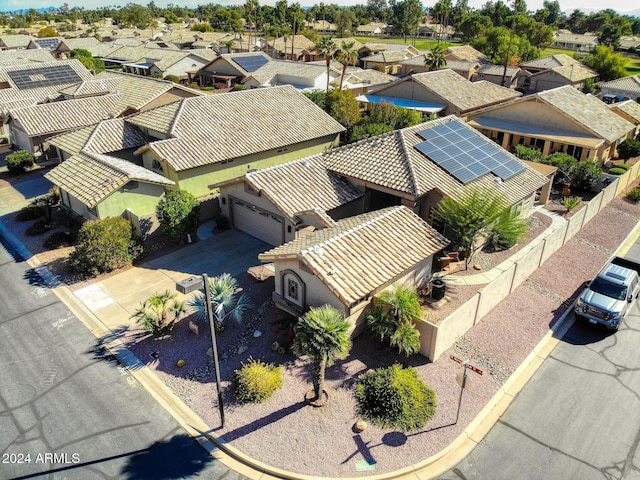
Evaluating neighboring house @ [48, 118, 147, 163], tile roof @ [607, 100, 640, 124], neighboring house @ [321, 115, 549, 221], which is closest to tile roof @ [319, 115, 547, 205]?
neighboring house @ [321, 115, 549, 221]

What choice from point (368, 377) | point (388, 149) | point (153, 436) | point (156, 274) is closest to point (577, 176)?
point (388, 149)

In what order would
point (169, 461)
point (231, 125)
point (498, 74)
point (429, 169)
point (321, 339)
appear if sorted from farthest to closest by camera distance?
point (498, 74) → point (231, 125) → point (429, 169) → point (321, 339) → point (169, 461)

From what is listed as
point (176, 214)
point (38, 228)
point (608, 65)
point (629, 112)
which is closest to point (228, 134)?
point (176, 214)

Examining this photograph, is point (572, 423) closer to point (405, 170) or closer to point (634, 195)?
point (405, 170)

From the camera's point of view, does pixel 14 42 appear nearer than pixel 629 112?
No

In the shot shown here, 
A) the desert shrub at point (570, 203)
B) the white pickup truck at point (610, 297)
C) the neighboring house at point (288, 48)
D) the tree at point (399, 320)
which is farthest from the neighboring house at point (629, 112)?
the neighboring house at point (288, 48)
